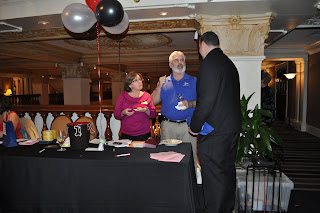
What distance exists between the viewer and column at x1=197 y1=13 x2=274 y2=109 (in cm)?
358

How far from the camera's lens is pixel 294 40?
23.6 ft

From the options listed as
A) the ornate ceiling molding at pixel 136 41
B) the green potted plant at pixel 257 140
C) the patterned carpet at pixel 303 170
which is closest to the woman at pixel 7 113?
the green potted plant at pixel 257 140

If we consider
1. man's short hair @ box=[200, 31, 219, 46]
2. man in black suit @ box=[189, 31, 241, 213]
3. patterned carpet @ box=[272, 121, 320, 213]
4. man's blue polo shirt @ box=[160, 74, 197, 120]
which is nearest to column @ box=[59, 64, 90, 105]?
man's blue polo shirt @ box=[160, 74, 197, 120]

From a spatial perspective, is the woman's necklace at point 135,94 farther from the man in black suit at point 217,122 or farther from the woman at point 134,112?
the man in black suit at point 217,122

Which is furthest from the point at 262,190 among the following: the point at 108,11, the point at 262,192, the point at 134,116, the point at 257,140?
the point at 108,11

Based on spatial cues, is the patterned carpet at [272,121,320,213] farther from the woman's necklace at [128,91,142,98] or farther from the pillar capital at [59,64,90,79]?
the pillar capital at [59,64,90,79]

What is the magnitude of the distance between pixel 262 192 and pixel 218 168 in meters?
0.95

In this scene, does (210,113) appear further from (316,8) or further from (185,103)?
(316,8)

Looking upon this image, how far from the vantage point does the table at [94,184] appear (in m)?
1.79

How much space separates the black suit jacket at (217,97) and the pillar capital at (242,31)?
165 centimetres

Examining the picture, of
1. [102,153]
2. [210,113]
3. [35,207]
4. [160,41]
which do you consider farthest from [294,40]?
[35,207]

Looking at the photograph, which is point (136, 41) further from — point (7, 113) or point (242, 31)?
point (7, 113)

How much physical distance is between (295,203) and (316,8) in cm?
275

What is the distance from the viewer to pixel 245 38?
3.60 meters
